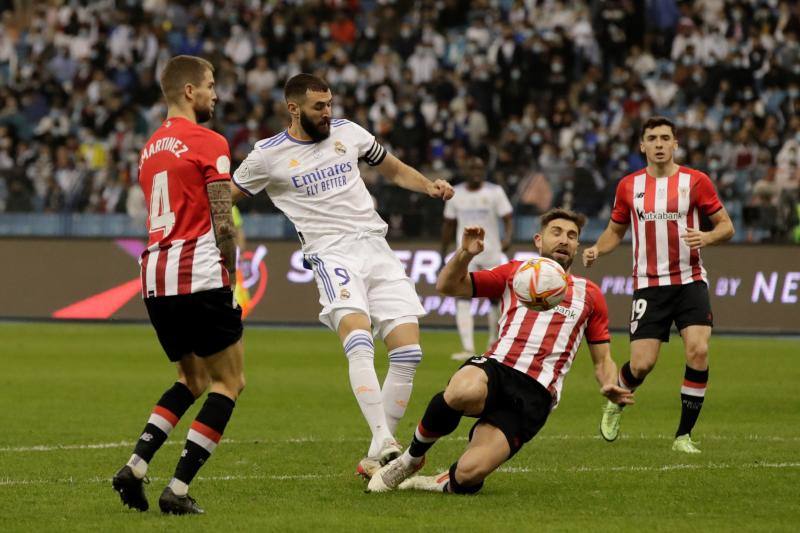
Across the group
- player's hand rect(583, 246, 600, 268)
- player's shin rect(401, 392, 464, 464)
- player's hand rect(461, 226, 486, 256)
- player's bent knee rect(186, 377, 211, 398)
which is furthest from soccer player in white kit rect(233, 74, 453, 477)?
player's hand rect(583, 246, 600, 268)

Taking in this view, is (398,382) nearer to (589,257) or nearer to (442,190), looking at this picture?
(442,190)

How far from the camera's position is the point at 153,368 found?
1600 cm

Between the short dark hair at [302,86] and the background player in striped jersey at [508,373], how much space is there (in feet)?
5.05

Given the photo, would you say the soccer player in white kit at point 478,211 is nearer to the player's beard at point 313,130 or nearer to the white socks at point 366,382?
the player's beard at point 313,130

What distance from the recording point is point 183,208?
7.05 m

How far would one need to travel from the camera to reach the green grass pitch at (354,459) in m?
6.85

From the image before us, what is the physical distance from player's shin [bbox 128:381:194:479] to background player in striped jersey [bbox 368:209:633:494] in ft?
3.88

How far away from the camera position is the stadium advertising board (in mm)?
20688

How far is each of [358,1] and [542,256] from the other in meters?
23.3

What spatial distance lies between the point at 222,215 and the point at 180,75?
76cm

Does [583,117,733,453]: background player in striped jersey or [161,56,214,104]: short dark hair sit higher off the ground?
[161,56,214,104]: short dark hair

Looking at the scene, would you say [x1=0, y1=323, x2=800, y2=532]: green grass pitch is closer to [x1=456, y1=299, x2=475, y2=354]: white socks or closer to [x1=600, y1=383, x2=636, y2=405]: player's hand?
[x1=600, y1=383, x2=636, y2=405]: player's hand

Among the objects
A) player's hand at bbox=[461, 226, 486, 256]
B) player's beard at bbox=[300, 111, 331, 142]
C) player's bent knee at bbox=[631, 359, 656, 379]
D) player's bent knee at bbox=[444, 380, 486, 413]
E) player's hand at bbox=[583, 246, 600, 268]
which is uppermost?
player's beard at bbox=[300, 111, 331, 142]

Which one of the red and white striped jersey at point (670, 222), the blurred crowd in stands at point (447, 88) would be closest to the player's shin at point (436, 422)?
the red and white striped jersey at point (670, 222)
